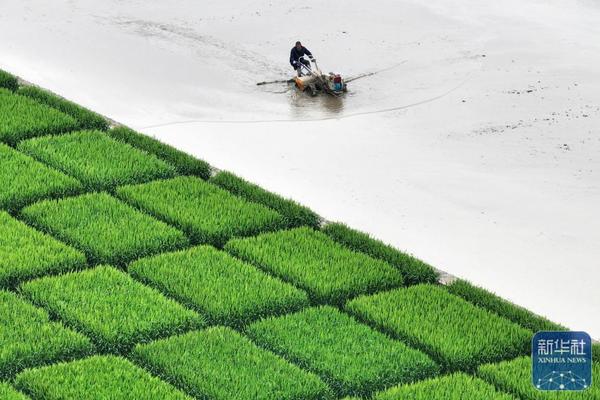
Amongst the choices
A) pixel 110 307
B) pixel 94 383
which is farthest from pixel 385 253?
pixel 94 383

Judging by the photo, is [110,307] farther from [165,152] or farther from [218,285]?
[165,152]

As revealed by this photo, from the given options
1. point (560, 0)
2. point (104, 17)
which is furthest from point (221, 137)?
point (560, 0)

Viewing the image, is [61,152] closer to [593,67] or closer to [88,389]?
[88,389]

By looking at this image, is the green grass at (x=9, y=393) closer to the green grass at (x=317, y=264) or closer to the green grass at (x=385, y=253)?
the green grass at (x=317, y=264)

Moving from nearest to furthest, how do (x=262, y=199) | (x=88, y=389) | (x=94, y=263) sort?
(x=88, y=389) → (x=94, y=263) → (x=262, y=199)

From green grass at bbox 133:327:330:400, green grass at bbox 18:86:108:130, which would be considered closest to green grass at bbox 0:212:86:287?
green grass at bbox 133:327:330:400

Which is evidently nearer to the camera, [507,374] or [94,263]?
[507,374]

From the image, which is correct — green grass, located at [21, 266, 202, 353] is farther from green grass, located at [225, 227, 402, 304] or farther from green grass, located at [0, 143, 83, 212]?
green grass, located at [0, 143, 83, 212]

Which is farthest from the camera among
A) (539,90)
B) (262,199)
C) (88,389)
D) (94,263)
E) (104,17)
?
(104,17)
